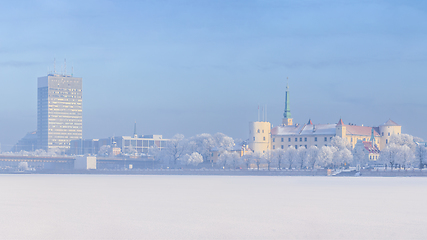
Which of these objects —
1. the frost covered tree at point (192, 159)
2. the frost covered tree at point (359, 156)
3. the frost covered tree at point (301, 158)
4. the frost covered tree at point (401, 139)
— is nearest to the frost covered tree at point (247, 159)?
the frost covered tree at point (192, 159)

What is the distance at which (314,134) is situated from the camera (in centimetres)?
14762

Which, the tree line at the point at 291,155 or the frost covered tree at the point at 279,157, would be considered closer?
the tree line at the point at 291,155

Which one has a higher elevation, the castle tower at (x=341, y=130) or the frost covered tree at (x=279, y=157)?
the castle tower at (x=341, y=130)

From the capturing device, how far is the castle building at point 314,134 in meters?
146

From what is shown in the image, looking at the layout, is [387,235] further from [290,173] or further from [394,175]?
[290,173]

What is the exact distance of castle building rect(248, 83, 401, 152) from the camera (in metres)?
146

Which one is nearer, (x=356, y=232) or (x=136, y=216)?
(x=356, y=232)

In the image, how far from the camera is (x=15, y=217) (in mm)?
29562

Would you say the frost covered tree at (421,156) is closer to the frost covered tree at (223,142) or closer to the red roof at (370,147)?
the red roof at (370,147)

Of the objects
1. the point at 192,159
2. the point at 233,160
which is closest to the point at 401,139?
the point at 233,160

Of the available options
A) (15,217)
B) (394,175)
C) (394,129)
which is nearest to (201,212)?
(15,217)

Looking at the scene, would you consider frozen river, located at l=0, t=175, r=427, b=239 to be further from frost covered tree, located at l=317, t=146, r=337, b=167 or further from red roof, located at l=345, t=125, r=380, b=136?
red roof, located at l=345, t=125, r=380, b=136

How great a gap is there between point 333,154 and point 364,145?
19498 mm

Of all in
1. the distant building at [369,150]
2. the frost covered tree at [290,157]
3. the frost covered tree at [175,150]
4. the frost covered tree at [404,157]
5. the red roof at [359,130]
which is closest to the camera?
the frost covered tree at [404,157]
